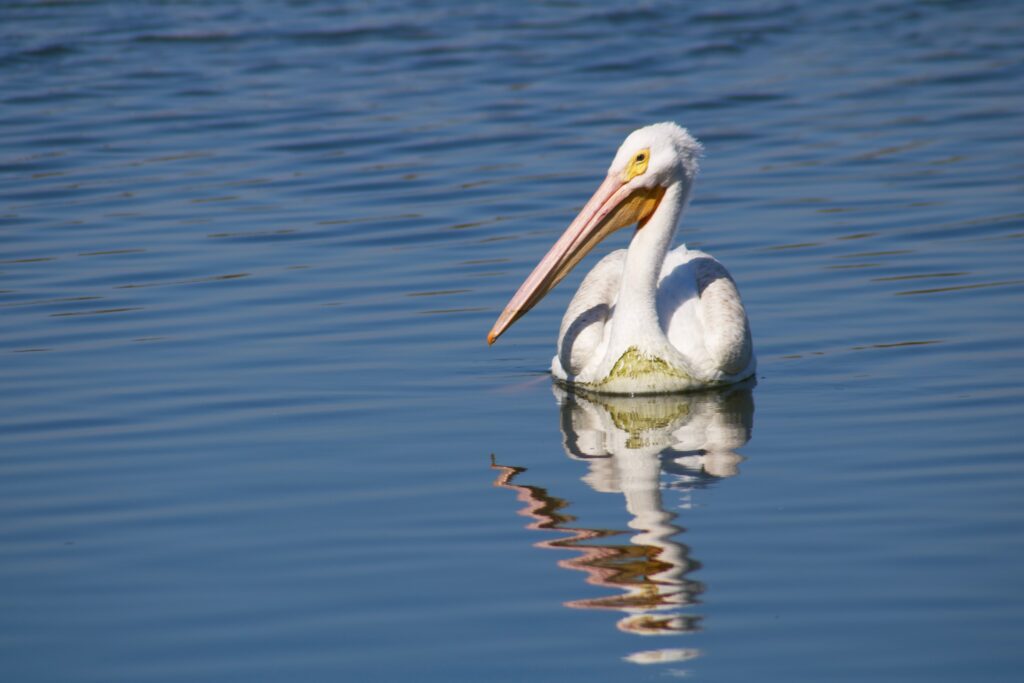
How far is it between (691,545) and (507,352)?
2.74 metres

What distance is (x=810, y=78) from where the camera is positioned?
1470cm

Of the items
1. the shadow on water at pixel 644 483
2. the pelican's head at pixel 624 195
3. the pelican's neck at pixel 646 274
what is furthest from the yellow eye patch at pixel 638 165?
the shadow on water at pixel 644 483

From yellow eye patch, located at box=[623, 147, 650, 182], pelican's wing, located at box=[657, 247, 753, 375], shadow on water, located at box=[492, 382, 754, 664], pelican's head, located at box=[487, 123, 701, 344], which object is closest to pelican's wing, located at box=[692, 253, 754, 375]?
pelican's wing, located at box=[657, 247, 753, 375]

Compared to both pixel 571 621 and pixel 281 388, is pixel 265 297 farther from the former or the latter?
pixel 571 621

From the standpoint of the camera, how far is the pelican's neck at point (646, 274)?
21.4ft

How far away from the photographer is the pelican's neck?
6.52 metres

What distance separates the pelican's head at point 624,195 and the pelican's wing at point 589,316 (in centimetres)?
18

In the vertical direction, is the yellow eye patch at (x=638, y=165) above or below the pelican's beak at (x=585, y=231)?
above

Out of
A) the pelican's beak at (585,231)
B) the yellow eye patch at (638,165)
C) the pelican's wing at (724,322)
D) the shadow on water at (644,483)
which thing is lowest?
the shadow on water at (644,483)

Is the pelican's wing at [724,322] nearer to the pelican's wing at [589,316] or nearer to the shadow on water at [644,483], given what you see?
the shadow on water at [644,483]

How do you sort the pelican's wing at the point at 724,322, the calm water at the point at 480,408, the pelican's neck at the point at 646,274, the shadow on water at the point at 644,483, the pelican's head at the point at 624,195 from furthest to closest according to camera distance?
the pelican's head at the point at 624,195, the pelican's neck at the point at 646,274, the pelican's wing at the point at 724,322, the shadow on water at the point at 644,483, the calm water at the point at 480,408

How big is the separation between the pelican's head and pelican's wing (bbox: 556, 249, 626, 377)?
0.18 m

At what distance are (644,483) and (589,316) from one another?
67.7 inches

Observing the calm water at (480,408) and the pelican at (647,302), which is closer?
the calm water at (480,408)
